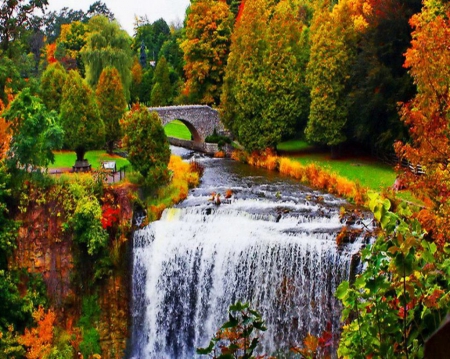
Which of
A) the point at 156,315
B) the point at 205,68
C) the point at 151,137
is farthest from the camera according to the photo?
the point at 205,68

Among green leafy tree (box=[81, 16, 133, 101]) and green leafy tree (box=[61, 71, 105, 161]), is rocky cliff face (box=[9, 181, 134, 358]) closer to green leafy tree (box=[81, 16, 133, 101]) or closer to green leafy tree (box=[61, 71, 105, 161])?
A: green leafy tree (box=[61, 71, 105, 161])

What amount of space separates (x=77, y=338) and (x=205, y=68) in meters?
23.5

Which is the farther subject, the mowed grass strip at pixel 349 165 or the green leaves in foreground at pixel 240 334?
the mowed grass strip at pixel 349 165

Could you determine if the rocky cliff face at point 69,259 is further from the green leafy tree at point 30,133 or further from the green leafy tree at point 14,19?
the green leafy tree at point 14,19

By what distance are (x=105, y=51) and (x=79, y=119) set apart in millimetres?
15088

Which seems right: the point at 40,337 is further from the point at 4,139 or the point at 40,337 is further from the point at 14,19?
the point at 14,19

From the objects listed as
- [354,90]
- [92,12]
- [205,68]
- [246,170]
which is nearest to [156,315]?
[246,170]

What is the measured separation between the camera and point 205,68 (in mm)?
37156

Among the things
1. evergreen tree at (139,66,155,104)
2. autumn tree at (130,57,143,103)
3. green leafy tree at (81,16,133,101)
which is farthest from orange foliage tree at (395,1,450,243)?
autumn tree at (130,57,143,103)

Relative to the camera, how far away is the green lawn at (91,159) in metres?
23.5

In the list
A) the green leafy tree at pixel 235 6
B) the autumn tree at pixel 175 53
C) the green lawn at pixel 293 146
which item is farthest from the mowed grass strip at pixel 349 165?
the autumn tree at pixel 175 53

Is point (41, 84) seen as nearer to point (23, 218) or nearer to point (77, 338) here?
point (23, 218)

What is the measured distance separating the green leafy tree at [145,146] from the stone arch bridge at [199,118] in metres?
13.8

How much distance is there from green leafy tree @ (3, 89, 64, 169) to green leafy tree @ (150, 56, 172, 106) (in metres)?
27.1
